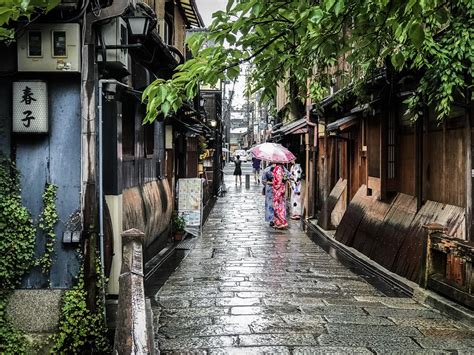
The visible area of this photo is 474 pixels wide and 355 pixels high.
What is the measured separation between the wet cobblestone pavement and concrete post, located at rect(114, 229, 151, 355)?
1.67m

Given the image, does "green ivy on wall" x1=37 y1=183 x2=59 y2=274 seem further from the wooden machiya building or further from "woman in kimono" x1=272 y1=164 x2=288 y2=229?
"woman in kimono" x1=272 y1=164 x2=288 y2=229

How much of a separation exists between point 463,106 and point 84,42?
7402mm

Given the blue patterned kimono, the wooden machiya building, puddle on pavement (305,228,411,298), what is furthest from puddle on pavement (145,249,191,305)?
the blue patterned kimono

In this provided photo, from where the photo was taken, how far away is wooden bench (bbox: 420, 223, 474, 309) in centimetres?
985

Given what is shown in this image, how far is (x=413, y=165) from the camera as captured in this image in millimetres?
14750

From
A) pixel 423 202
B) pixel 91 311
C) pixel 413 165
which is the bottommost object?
pixel 91 311

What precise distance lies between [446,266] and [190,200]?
1109cm

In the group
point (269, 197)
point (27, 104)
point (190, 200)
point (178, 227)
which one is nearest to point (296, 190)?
point (269, 197)

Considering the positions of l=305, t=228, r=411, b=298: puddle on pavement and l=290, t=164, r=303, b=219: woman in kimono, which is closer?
l=305, t=228, r=411, b=298: puddle on pavement

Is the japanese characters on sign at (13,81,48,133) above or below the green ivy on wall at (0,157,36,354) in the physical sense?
above

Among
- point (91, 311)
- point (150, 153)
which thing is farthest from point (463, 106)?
point (150, 153)

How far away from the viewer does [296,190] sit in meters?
27.2

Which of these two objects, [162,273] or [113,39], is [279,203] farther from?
[113,39]

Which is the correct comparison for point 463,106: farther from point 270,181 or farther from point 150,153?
point 270,181
